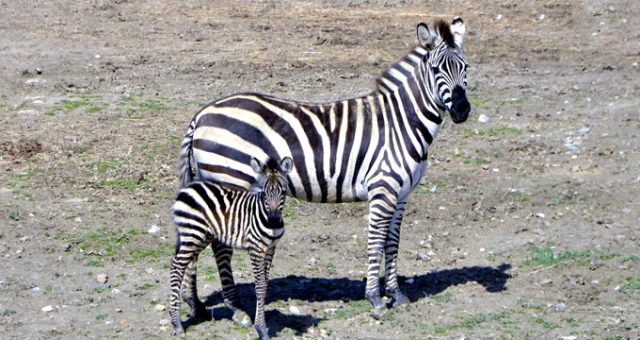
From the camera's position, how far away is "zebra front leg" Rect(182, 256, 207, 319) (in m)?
9.10

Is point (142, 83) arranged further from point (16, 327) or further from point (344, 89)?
point (16, 327)

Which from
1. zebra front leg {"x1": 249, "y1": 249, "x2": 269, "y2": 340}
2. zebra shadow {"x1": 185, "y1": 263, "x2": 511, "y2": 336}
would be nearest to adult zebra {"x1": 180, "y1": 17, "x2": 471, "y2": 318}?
zebra shadow {"x1": 185, "y1": 263, "x2": 511, "y2": 336}

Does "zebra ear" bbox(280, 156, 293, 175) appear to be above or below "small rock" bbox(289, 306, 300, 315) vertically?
above

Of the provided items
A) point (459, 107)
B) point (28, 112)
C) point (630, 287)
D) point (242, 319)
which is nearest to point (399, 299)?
point (242, 319)

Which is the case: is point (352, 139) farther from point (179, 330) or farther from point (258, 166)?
point (179, 330)

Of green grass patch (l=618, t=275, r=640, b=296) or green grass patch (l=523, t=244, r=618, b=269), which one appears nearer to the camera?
green grass patch (l=618, t=275, r=640, b=296)

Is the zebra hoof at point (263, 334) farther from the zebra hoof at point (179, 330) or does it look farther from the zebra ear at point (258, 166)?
the zebra ear at point (258, 166)

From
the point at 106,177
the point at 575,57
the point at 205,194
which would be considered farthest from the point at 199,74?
the point at 205,194

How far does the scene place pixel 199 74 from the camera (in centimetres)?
1697

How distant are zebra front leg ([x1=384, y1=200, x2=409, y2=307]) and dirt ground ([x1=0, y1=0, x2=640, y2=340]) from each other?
21 centimetres

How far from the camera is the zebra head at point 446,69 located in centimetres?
945

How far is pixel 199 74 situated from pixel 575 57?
7.17 metres

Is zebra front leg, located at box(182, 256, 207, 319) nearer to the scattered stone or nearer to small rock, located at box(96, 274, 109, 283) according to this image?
small rock, located at box(96, 274, 109, 283)

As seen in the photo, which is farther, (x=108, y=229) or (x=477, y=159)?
(x=477, y=159)
